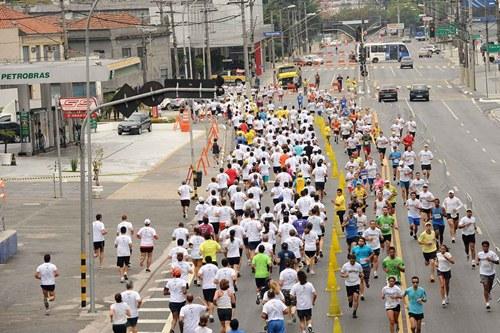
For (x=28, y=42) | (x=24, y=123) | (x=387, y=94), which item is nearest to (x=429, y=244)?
(x=24, y=123)

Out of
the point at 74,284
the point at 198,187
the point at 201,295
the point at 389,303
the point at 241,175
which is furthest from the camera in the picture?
the point at 198,187

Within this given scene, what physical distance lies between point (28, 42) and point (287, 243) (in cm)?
5985

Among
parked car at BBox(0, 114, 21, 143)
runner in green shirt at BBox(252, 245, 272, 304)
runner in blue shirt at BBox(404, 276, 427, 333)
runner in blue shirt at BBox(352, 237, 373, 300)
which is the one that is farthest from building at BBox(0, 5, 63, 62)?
runner in blue shirt at BBox(404, 276, 427, 333)

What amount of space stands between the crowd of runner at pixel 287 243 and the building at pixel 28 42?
41498mm

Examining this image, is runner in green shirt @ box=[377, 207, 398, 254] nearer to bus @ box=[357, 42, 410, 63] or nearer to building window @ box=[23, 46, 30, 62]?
building window @ box=[23, 46, 30, 62]

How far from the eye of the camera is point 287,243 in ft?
84.3

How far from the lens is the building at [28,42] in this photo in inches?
3226

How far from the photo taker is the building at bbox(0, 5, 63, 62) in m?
81.9

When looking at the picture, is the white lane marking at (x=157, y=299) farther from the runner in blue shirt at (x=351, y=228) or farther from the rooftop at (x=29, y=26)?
the rooftop at (x=29, y=26)

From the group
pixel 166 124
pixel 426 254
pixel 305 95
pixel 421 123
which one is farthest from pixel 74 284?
pixel 305 95

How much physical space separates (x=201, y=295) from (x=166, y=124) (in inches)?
1832

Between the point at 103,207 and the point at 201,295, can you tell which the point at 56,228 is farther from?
the point at 201,295

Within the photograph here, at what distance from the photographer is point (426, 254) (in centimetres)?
2652

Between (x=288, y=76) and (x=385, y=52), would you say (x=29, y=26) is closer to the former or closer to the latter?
(x=288, y=76)
